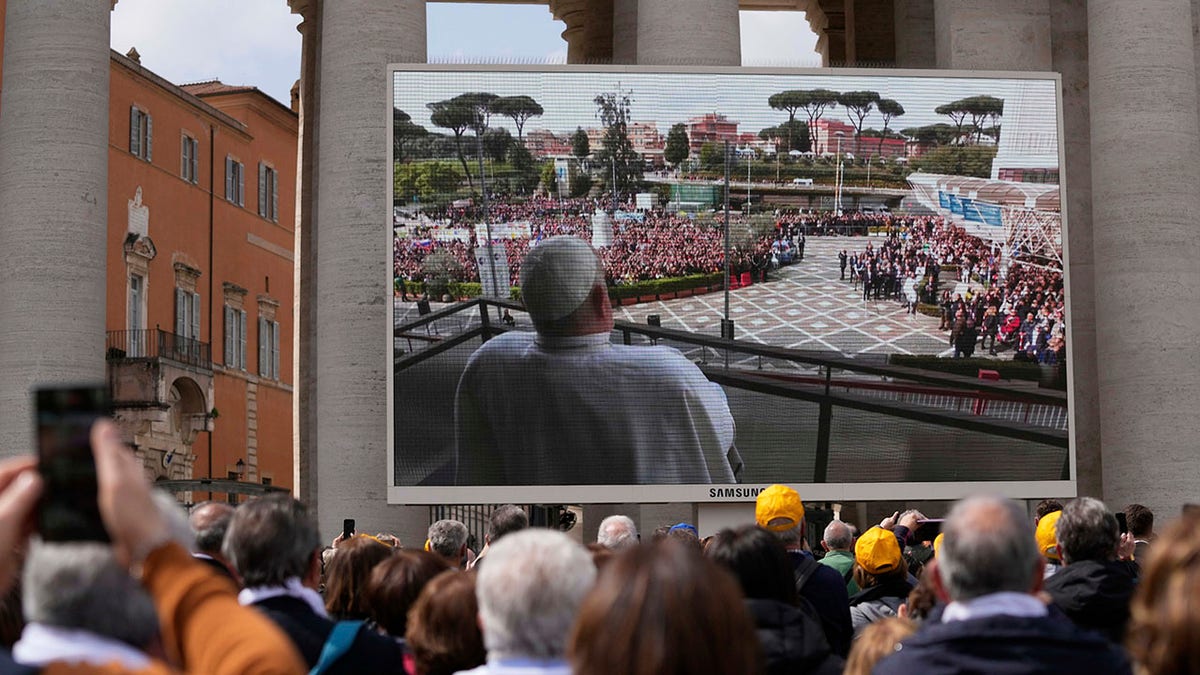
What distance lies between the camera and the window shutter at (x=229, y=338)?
201 feet

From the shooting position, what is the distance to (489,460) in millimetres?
26516

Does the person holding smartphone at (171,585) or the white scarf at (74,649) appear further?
the person holding smartphone at (171,585)

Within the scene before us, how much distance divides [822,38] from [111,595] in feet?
134

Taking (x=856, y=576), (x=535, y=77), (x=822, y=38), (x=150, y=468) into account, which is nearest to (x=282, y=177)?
(x=150, y=468)

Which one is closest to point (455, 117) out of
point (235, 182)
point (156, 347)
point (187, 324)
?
point (156, 347)

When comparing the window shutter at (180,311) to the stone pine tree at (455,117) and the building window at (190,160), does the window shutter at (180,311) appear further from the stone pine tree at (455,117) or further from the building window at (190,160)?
the stone pine tree at (455,117)

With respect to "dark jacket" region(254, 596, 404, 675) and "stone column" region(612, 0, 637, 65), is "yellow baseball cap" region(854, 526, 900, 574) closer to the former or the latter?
Result: "dark jacket" region(254, 596, 404, 675)

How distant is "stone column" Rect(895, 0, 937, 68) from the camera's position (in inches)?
1522

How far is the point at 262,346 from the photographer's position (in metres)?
64.5

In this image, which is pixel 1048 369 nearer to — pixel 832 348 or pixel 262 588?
pixel 832 348

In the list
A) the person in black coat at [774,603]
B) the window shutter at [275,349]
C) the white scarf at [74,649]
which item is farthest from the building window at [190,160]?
the white scarf at [74,649]

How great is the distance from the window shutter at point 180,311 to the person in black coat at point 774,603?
51114mm

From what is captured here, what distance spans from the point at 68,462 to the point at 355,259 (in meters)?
24.4

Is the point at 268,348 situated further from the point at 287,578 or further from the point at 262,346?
the point at 287,578
